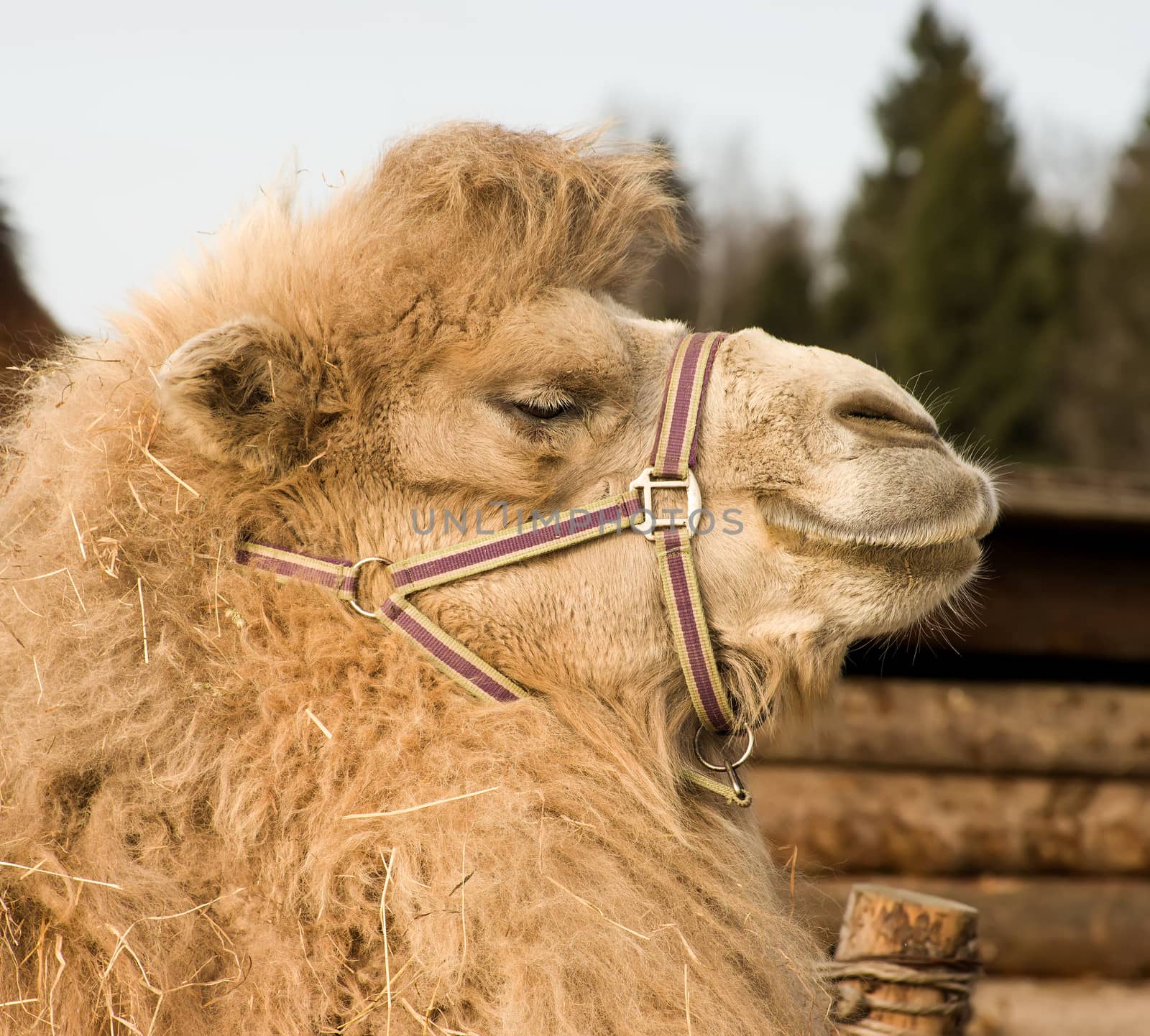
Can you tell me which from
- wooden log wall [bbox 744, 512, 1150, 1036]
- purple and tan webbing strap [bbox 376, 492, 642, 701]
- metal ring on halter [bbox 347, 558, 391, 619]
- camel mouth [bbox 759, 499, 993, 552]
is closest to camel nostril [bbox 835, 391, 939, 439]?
camel mouth [bbox 759, 499, 993, 552]

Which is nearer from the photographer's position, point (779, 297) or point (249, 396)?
point (249, 396)

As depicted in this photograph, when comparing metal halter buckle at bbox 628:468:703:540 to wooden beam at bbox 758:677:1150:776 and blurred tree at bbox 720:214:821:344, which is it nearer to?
wooden beam at bbox 758:677:1150:776

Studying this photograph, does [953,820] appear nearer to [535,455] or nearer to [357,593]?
[535,455]

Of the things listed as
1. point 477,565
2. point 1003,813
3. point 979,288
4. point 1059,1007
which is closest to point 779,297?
point 979,288

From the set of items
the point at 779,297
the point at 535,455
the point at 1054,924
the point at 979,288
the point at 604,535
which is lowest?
the point at 779,297

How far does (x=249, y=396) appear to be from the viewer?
2041mm

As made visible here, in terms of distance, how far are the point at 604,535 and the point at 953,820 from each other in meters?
2.97

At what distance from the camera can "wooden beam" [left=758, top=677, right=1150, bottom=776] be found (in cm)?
451

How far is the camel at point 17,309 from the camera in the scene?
147 inches

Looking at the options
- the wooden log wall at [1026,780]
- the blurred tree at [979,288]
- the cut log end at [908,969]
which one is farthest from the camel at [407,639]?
the blurred tree at [979,288]

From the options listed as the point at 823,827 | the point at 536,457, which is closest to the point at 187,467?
the point at 536,457

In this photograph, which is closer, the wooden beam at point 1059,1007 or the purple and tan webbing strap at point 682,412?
the purple and tan webbing strap at point 682,412

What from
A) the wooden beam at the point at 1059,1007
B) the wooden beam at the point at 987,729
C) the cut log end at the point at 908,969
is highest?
the cut log end at the point at 908,969

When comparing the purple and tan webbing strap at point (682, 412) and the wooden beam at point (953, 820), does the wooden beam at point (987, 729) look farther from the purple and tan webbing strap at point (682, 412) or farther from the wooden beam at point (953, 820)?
the purple and tan webbing strap at point (682, 412)
